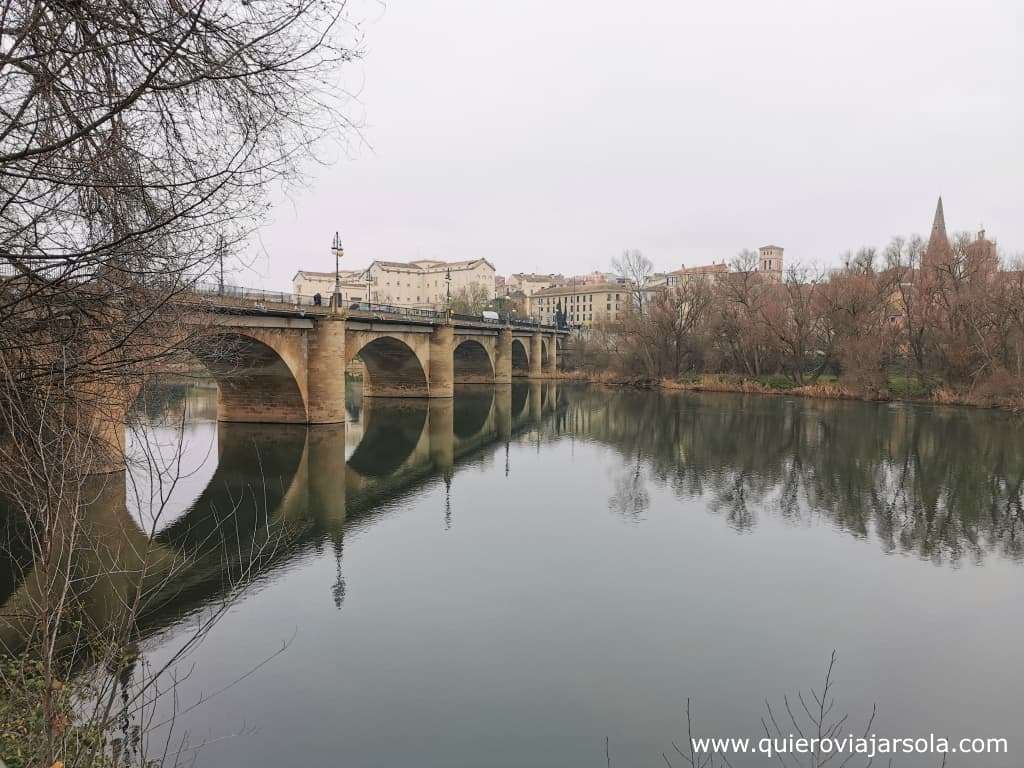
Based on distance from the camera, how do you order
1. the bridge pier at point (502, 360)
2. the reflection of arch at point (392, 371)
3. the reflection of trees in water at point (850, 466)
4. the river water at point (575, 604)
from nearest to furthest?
the river water at point (575, 604) < the reflection of trees in water at point (850, 466) < the reflection of arch at point (392, 371) < the bridge pier at point (502, 360)

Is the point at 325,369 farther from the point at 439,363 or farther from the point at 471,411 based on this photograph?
the point at 439,363

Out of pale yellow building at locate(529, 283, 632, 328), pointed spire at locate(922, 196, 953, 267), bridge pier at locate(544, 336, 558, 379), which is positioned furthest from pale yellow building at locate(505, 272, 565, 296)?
pointed spire at locate(922, 196, 953, 267)

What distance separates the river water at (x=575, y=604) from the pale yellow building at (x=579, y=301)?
89.2m

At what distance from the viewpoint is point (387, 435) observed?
2973cm

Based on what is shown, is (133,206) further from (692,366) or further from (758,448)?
(692,366)

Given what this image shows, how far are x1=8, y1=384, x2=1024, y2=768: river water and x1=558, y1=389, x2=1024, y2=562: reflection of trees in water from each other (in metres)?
0.15

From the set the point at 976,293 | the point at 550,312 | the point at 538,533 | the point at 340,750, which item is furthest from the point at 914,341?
the point at 550,312

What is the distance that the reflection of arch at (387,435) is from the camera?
911 inches

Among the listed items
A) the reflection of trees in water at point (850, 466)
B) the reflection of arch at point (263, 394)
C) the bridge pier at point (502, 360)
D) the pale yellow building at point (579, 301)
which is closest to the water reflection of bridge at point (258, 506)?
the reflection of arch at point (263, 394)

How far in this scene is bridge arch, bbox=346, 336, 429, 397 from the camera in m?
41.8

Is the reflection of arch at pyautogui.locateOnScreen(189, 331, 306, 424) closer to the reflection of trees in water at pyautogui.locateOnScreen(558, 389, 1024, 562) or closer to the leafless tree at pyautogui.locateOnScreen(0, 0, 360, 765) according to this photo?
the reflection of trees in water at pyautogui.locateOnScreen(558, 389, 1024, 562)

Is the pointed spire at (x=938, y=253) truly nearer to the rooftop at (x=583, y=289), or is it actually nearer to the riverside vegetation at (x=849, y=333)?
the riverside vegetation at (x=849, y=333)

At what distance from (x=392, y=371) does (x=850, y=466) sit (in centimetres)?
2914

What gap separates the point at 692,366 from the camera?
59625mm
